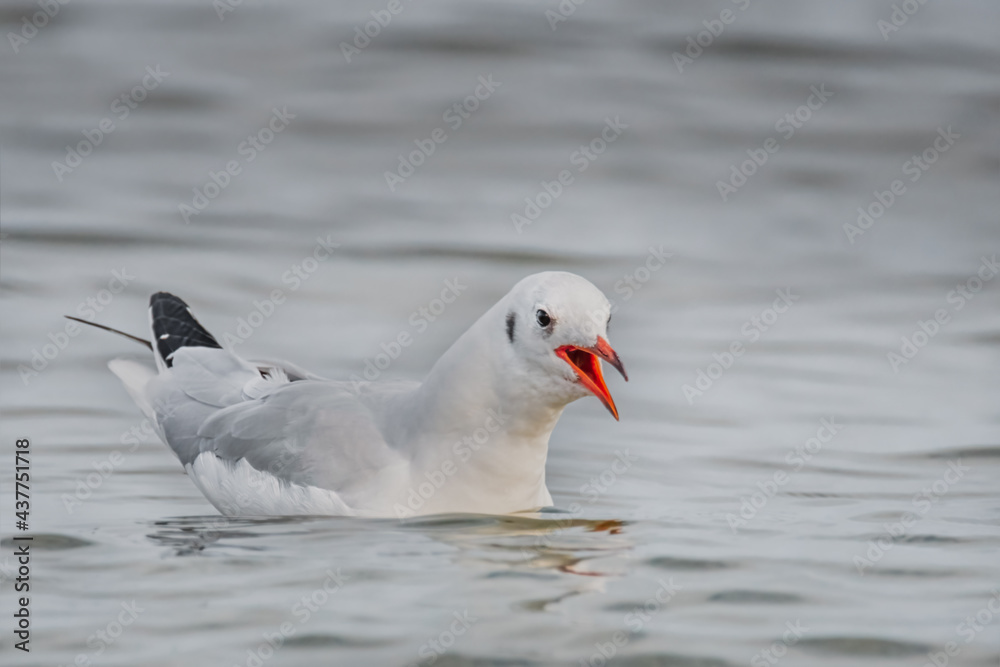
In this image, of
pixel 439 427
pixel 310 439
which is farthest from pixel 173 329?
pixel 439 427

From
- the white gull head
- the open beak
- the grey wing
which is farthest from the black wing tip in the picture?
the open beak

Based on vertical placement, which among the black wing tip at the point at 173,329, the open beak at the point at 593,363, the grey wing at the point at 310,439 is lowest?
the grey wing at the point at 310,439

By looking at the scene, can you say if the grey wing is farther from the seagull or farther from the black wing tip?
the black wing tip

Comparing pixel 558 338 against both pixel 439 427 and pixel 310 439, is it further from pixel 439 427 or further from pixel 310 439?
pixel 310 439

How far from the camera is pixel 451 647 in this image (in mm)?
4598

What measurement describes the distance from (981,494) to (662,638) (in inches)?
122

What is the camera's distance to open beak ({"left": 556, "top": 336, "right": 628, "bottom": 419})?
220 inches

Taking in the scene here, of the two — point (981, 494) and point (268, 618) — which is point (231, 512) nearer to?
point (268, 618)

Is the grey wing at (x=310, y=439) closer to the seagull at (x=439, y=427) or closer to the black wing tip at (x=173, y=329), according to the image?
the seagull at (x=439, y=427)

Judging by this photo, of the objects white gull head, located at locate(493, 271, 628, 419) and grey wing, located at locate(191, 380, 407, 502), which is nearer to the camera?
white gull head, located at locate(493, 271, 628, 419)

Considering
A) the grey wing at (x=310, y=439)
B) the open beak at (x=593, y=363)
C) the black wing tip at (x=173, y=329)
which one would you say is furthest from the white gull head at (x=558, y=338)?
the black wing tip at (x=173, y=329)

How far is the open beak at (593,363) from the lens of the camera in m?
5.58

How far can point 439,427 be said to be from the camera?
239 inches

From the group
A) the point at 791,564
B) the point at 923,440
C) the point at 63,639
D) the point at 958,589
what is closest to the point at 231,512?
the point at 63,639
